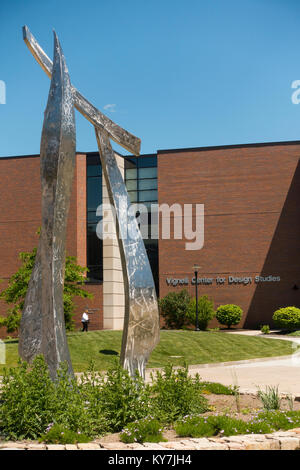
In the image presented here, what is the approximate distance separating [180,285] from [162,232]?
382 centimetres

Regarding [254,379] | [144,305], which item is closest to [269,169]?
[254,379]

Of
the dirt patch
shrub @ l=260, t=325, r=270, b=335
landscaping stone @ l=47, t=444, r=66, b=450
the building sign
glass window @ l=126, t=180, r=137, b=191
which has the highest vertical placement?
glass window @ l=126, t=180, r=137, b=191

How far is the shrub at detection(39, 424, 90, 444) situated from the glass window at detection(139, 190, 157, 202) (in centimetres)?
3266

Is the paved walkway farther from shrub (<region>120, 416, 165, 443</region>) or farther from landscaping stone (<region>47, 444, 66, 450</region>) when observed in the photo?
landscaping stone (<region>47, 444, 66, 450</region>)

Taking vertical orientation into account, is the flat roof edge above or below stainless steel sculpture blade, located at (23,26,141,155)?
above

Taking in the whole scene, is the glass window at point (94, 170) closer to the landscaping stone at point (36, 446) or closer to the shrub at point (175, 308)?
the shrub at point (175, 308)

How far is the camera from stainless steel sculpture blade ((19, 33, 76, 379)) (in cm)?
895

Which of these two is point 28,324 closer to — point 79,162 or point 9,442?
point 9,442

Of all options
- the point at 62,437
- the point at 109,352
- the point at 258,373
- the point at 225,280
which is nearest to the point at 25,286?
the point at 109,352

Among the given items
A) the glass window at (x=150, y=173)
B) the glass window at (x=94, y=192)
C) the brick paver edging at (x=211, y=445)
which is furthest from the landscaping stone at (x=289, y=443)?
the glass window at (x=150, y=173)

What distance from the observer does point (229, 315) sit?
34906 mm

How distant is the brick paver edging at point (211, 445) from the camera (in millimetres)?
6020

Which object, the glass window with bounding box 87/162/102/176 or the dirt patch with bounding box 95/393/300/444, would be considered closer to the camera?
the dirt patch with bounding box 95/393/300/444

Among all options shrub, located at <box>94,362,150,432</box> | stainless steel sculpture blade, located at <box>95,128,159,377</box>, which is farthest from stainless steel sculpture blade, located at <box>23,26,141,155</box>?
shrub, located at <box>94,362,150,432</box>
